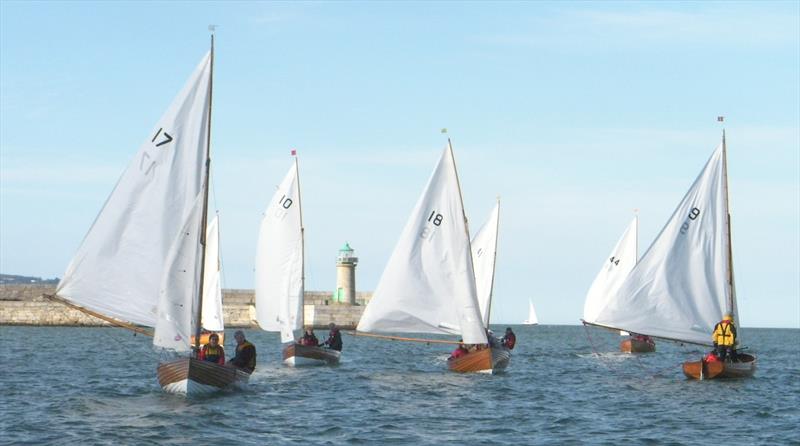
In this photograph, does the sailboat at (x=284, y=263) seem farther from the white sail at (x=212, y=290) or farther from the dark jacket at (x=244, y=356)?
the dark jacket at (x=244, y=356)

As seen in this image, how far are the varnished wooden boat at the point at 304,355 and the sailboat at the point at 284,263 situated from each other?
2.11ft

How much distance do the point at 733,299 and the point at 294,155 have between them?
19.2m

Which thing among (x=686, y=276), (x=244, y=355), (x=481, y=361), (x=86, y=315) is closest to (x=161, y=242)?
(x=244, y=355)

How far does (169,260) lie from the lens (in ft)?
100

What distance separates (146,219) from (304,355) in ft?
61.8

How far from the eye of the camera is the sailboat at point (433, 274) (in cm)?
4094

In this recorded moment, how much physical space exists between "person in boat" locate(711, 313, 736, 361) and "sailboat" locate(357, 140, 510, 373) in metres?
7.76

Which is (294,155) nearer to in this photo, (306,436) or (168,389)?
(168,389)

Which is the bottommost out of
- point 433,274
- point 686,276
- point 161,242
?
point 686,276

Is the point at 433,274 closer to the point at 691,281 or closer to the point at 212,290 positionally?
the point at 691,281

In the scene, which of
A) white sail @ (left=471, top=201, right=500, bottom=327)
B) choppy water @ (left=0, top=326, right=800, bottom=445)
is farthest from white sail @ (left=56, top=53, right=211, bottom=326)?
white sail @ (left=471, top=201, right=500, bottom=327)

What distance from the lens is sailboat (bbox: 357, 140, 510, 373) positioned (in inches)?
1612

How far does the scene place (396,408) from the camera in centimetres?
3231

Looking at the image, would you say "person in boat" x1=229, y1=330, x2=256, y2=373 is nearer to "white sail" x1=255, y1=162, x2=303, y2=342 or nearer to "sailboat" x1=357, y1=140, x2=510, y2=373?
"sailboat" x1=357, y1=140, x2=510, y2=373
